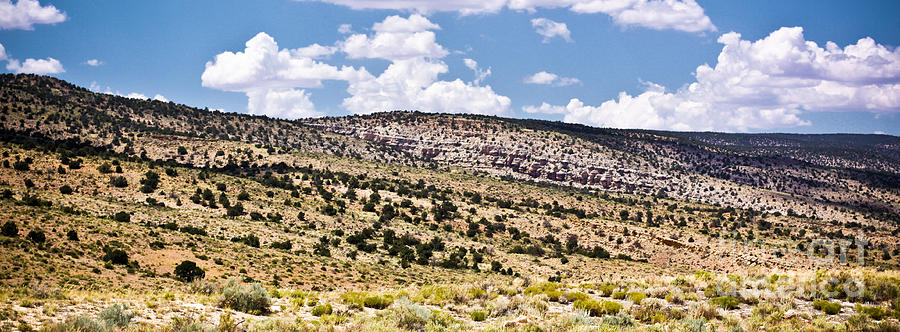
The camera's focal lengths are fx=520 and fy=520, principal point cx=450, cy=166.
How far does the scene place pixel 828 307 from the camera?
13.6 meters

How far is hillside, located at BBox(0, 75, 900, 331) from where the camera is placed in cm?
1400

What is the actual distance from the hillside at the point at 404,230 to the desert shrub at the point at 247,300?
0.06m

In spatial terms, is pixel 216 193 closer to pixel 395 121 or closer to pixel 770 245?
pixel 770 245

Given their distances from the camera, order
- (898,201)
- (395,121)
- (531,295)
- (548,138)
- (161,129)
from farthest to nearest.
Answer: (395,121) → (548,138) → (898,201) → (161,129) → (531,295)

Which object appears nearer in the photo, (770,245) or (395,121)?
(770,245)

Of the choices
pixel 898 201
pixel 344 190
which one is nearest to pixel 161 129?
pixel 344 190

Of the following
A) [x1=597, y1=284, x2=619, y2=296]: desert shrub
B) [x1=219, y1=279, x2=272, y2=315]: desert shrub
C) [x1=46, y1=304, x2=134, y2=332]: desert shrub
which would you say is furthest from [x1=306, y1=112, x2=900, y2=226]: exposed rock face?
[x1=46, y1=304, x2=134, y2=332]: desert shrub

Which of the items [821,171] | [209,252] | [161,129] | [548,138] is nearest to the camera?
[209,252]

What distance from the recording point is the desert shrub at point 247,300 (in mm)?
14352

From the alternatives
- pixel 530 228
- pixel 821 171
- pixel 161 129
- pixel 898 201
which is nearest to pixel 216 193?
pixel 530 228

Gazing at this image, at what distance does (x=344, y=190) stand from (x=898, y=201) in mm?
104617

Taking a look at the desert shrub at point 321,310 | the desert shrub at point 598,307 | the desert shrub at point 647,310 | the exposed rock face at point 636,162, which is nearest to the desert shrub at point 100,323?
the desert shrub at point 321,310

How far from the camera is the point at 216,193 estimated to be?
172 feet

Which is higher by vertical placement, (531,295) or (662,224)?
(531,295)
